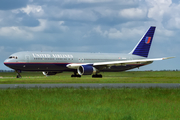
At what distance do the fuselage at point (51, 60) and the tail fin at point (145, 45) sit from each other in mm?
6401

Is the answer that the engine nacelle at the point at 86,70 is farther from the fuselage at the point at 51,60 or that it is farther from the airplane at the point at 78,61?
the fuselage at the point at 51,60

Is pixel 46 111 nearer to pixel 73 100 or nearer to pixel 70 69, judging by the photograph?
pixel 73 100

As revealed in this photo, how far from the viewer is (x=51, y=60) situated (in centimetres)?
4681

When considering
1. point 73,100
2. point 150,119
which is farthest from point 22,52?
point 150,119

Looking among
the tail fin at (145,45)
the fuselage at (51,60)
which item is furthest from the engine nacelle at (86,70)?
the tail fin at (145,45)

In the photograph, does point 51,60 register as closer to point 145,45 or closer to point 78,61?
point 78,61

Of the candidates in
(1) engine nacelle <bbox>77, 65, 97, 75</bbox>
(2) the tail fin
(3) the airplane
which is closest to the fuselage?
(3) the airplane

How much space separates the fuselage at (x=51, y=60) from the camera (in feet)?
146

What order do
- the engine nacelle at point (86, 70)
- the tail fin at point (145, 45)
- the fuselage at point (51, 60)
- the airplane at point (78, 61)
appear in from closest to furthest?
the fuselage at point (51, 60) < the airplane at point (78, 61) < the engine nacelle at point (86, 70) < the tail fin at point (145, 45)

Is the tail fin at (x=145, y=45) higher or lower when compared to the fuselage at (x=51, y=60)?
higher

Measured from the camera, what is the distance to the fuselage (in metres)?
44.5

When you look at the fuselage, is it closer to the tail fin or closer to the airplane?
the airplane

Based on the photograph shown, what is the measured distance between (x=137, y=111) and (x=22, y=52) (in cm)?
3608

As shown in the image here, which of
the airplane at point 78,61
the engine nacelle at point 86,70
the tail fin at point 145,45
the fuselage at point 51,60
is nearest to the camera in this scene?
the fuselage at point 51,60
